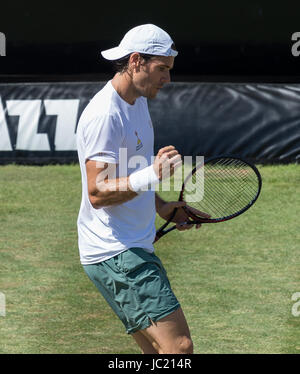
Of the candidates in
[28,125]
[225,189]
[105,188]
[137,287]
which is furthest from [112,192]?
[28,125]

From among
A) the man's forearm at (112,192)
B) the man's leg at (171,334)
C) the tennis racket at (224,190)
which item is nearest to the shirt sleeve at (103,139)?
the man's forearm at (112,192)

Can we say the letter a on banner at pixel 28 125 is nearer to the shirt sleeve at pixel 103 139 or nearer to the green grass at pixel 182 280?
the green grass at pixel 182 280

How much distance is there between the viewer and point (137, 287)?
440 cm

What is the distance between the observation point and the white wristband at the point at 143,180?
13.6 ft

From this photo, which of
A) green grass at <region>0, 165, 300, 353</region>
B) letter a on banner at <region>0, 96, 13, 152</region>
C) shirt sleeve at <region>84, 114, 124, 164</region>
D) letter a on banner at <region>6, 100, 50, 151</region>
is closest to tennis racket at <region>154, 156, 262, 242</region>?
green grass at <region>0, 165, 300, 353</region>

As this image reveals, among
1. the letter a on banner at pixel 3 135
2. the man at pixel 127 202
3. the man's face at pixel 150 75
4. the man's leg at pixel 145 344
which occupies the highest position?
the man's face at pixel 150 75

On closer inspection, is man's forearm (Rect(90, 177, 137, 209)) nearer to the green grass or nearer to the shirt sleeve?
the shirt sleeve

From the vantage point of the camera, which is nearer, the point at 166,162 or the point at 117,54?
the point at 166,162

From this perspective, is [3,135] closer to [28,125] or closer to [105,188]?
[28,125]

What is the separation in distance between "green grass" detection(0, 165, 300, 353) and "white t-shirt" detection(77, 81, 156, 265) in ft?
5.80

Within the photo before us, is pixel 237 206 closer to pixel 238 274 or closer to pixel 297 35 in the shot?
pixel 238 274

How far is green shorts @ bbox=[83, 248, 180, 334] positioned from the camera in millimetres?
4371

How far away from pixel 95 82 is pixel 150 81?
347 inches

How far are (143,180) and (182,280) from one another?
3.58 metres
